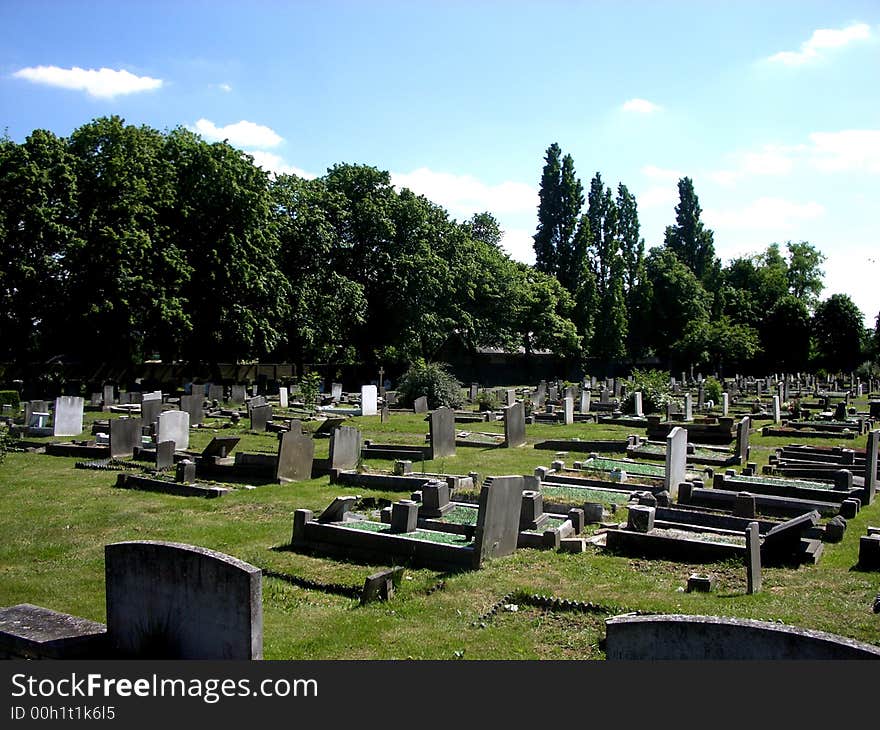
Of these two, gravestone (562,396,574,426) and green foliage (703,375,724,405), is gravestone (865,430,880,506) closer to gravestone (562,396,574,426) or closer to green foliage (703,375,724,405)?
gravestone (562,396,574,426)

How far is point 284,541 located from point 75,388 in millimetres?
27496

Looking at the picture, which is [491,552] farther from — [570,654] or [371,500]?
[371,500]

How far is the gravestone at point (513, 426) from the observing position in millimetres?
19750

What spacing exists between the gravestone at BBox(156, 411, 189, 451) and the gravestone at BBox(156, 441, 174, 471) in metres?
1.96

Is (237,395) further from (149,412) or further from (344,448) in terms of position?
(344,448)

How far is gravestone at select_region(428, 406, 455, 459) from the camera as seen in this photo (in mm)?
17109

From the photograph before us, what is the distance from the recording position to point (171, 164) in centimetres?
3553

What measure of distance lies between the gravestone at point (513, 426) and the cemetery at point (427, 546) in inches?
36.6

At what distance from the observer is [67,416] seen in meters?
21.0

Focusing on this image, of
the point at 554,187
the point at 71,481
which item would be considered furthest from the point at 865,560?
the point at 554,187

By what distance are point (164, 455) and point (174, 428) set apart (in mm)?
2694

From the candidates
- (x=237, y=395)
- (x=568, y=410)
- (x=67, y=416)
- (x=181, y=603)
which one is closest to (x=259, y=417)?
(x=67, y=416)

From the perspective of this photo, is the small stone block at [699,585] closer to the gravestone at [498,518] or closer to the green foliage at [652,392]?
the gravestone at [498,518]

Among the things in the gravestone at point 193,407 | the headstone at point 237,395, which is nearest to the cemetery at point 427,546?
the gravestone at point 193,407
